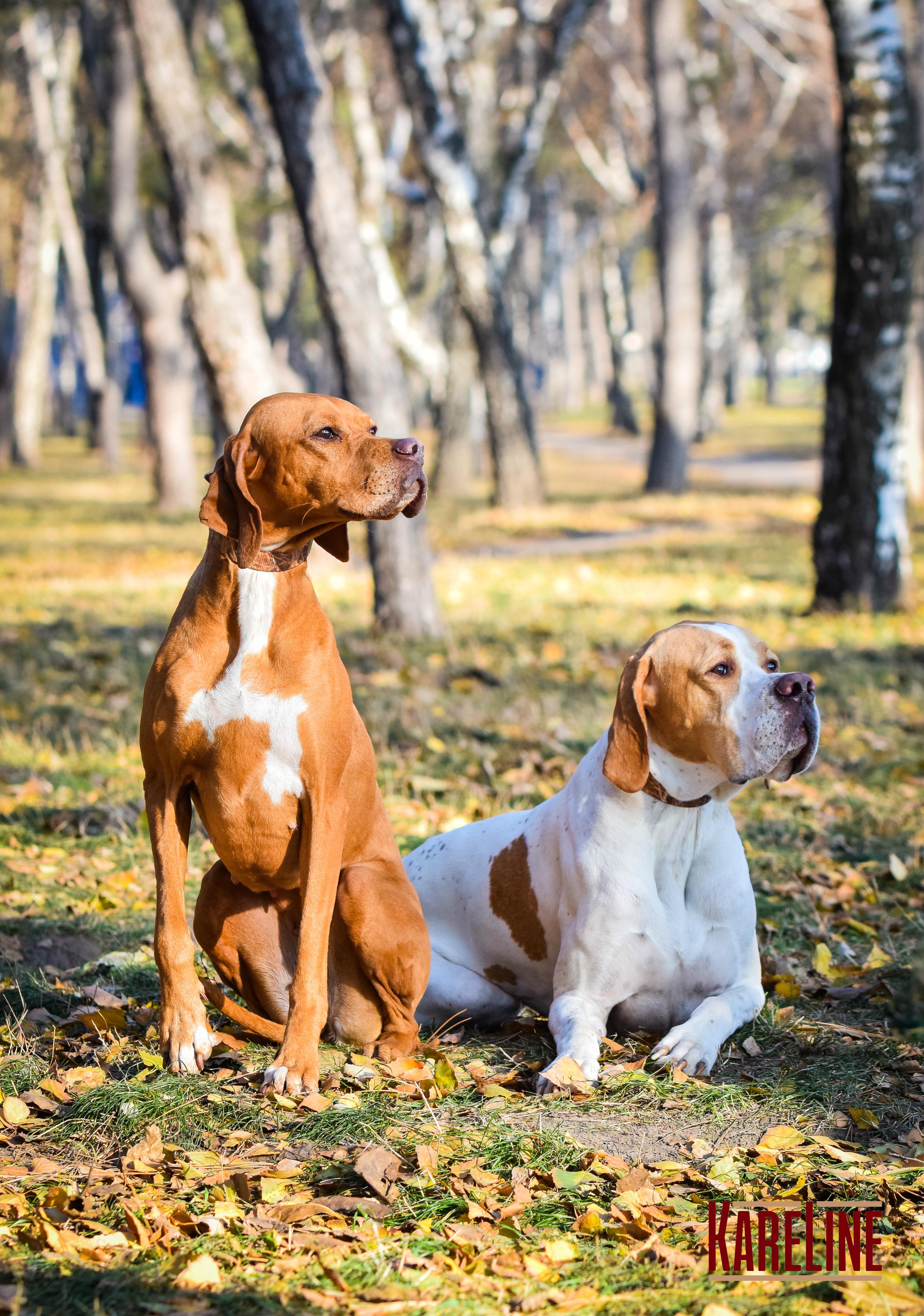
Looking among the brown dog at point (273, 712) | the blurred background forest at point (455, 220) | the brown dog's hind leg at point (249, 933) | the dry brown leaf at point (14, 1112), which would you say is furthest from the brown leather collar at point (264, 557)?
the blurred background forest at point (455, 220)

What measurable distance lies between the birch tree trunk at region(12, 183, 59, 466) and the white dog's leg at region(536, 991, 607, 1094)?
26.1 metres

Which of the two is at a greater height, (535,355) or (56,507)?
(535,355)

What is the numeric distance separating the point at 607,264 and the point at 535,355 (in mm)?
12541

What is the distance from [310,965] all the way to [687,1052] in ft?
3.36

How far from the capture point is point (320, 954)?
3.43 meters

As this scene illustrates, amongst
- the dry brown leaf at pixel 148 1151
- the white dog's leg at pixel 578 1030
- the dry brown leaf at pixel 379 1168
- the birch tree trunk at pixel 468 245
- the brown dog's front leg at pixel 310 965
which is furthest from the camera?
the birch tree trunk at pixel 468 245

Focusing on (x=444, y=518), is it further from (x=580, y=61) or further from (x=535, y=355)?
(x=535, y=355)

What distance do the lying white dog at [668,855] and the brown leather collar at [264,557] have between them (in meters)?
0.94

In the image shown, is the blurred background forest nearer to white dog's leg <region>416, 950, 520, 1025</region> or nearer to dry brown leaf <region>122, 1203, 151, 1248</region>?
white dog's leg <region>416, 950, 520, 1025</region>

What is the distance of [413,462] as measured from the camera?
3357mm

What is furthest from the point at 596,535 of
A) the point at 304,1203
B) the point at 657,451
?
the point at 304,1203

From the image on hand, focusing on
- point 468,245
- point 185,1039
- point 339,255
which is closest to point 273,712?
point 185,1039

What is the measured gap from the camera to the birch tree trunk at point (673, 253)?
20.4 meters

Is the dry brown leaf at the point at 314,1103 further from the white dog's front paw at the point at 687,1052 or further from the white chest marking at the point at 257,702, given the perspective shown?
the white dog's front paw at the point at 687,1052
